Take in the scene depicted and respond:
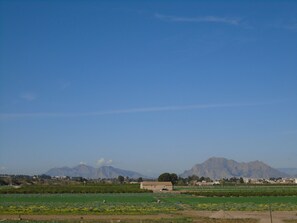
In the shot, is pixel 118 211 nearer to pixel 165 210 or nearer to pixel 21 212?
pixel 165 210

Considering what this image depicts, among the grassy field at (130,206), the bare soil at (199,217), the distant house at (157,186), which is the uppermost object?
the distant house at (157,186)

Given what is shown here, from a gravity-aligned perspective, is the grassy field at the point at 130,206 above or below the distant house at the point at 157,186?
below

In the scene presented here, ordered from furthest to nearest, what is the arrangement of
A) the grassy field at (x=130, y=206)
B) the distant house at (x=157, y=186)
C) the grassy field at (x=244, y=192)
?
1. the distant house at (x=157, y=186)
2. the grassy field at (x=244, y=192)
3. the grassy field at (x=130, y=206)

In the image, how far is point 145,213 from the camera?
127 ft

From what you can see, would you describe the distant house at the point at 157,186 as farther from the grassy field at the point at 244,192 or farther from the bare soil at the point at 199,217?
the bare soil at the point at 199,217

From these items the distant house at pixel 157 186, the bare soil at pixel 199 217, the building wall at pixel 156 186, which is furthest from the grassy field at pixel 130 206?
the building wall at pixel 156 186

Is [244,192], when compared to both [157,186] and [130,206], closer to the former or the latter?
[157,186]

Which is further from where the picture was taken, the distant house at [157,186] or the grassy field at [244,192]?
the distant house at [157,186]

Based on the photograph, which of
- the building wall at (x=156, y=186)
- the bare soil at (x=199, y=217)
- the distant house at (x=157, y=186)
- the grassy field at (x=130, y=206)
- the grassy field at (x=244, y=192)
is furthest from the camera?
the building wall at (x=156, y=186)

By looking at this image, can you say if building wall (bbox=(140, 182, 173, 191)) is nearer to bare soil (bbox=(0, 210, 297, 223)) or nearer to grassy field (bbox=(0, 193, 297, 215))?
grassy field (bbox=(0, 193, 297, 215))

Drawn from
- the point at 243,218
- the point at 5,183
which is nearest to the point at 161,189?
the point at 243,218

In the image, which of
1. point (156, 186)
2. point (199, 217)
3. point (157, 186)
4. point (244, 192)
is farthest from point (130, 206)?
point (156, 186)

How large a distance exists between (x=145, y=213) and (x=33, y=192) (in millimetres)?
56795

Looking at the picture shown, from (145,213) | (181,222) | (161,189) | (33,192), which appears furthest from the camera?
(161,189)
